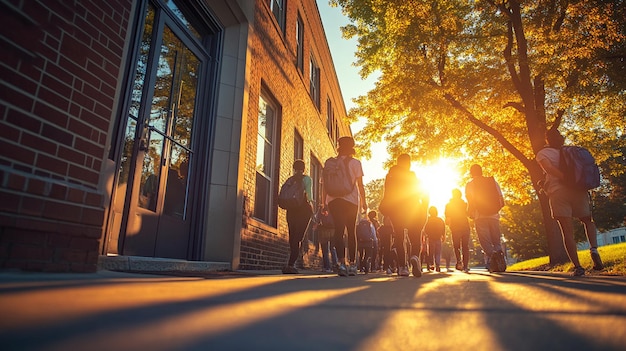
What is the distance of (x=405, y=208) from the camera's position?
541 centimetres

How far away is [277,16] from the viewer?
9188 mm

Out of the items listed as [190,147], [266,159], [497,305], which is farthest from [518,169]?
[497,305]

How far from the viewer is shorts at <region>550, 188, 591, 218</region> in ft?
16.4

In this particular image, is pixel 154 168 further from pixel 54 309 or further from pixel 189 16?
pixel 54 309

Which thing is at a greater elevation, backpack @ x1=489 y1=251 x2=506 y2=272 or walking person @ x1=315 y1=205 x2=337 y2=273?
walking person @ x1=315 y1=205 x2=337 y2=273

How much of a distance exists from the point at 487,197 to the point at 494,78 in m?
6.25

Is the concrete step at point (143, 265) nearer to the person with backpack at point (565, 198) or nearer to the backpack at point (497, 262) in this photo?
the person with backpack at point (565, 198)

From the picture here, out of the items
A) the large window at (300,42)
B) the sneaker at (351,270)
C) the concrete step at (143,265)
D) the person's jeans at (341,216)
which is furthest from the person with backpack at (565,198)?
the large window at (300,42)

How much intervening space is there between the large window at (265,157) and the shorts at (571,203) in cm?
504

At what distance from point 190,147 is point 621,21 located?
950 cm

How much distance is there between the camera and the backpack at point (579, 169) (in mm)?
4832

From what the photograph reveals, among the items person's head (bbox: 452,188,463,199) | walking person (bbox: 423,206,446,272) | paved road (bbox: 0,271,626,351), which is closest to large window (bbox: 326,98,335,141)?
walking person (bbox: 423,206,446,272)

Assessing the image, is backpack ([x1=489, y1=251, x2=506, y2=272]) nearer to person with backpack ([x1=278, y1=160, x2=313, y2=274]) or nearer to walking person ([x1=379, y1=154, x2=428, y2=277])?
walking person ([x1=379, y1=154, x2=428, y2=277])

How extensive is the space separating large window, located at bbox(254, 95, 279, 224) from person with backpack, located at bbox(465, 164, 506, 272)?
13.5 feet
